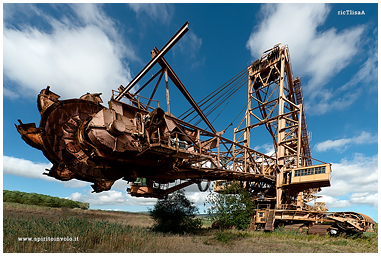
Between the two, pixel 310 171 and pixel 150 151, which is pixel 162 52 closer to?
pixel 150 151

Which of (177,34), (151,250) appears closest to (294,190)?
(151,250)

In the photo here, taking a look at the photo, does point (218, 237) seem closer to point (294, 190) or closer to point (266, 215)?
point (266, 215)

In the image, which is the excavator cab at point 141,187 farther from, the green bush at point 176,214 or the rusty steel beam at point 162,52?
the rusty steel beam at point 162,52

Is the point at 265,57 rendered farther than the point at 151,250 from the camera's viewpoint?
Yes

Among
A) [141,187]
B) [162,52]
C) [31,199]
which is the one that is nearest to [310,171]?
[141,187]

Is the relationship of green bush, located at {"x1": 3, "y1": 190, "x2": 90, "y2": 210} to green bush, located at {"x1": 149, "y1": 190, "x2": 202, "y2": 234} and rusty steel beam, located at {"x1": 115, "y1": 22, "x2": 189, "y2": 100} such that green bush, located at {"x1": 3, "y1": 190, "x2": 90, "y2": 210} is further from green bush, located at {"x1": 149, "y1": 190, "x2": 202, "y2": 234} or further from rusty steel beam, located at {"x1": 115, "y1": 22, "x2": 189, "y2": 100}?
rusty steel beam, located at {"x1": 115, "y1": 22, "x2": 189, "y2": 100}

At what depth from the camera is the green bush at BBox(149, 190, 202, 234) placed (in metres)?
15.7

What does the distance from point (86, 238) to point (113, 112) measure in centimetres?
556

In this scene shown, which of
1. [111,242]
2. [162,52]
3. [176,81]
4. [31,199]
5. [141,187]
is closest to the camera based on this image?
[111,242]

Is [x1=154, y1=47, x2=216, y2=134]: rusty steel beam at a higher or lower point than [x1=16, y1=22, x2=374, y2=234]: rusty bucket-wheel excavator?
higher

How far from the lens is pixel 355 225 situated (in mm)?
14141

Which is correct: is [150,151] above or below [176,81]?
below

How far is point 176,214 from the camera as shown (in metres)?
16.0

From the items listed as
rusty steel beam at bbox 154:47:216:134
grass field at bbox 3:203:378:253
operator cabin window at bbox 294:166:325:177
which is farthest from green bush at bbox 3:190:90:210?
operator cabin window at bbox 294:166:325:177
